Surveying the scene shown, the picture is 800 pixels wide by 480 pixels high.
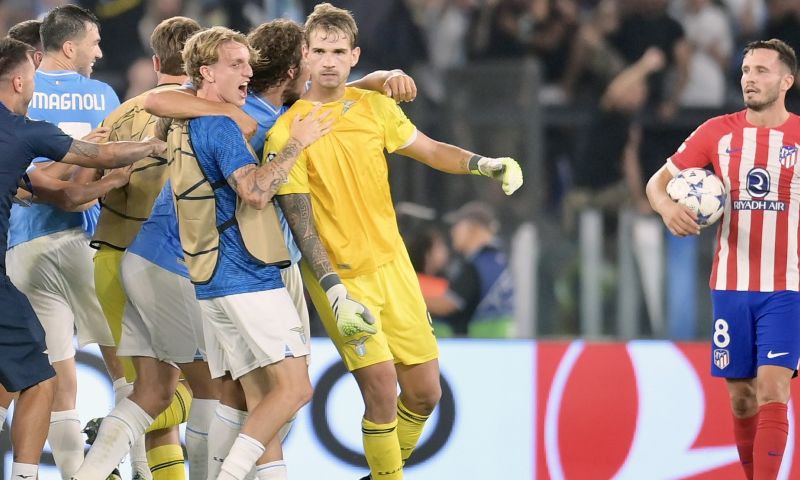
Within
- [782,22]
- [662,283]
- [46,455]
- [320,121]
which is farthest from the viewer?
[782,22]

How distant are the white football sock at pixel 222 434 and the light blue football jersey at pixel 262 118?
686 millimetres

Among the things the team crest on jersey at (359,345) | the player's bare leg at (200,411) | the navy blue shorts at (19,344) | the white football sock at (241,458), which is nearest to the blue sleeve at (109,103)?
the navy blue shorts at (19,344)

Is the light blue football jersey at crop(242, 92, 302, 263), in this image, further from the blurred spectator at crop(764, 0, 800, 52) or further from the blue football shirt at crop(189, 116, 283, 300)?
the blurred spectator at crop(764, 0, 800, 52)

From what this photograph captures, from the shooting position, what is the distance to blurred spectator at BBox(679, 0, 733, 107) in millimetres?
9500

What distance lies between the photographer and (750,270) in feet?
19.0

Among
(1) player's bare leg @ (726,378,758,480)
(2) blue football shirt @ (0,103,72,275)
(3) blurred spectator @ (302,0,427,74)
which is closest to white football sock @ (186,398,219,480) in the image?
(2) blue football shirt @ (0,103,72,275)

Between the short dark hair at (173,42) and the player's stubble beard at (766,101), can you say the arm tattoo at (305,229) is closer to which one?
the short dark hair at (173,42)

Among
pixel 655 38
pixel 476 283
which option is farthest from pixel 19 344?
pixel 655 38

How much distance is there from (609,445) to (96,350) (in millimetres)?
2828

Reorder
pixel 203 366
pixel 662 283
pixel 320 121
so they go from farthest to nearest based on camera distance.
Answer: pixel 662 283 → pixel 203 366 → pixel 320 121

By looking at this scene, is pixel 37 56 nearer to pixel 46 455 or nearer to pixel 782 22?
pixel 46 455

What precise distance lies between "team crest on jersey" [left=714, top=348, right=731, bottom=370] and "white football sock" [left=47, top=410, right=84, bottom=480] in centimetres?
292

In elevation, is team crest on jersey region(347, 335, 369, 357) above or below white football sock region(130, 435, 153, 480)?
above

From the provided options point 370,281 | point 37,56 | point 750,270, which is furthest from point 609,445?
point 37,56
